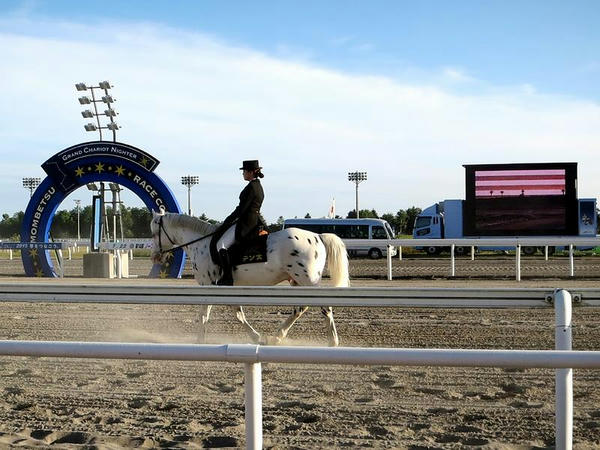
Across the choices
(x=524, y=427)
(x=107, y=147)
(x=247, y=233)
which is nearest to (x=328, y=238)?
(x=247, y=233)

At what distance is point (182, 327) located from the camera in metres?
10.7

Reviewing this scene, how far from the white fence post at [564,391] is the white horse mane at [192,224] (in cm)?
600

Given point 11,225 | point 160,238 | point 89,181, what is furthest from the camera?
point 11,225

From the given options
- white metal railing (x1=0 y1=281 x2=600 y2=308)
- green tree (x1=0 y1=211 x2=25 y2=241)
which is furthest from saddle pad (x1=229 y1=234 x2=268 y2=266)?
green tree (x1=0 y1=211 x2=25 y2=241)

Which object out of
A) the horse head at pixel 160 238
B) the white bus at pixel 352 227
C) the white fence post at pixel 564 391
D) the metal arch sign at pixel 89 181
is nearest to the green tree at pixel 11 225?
the white bus at pixel 352 227

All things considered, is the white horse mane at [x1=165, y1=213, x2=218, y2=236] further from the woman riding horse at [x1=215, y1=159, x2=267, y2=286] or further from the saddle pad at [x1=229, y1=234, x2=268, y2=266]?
the saddle pad at [x1=229, y1=234, x2=268, y2=266]

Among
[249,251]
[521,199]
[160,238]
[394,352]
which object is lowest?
[394,352]

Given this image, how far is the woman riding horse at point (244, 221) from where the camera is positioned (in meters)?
9.42

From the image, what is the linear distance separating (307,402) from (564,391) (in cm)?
226

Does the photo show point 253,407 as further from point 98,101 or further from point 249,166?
point 98,101

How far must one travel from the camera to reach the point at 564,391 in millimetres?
4391

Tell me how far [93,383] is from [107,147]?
16.1 m

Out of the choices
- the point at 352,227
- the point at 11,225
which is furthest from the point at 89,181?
the point at 11,225

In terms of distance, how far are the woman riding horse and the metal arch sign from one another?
1180 centimetres
